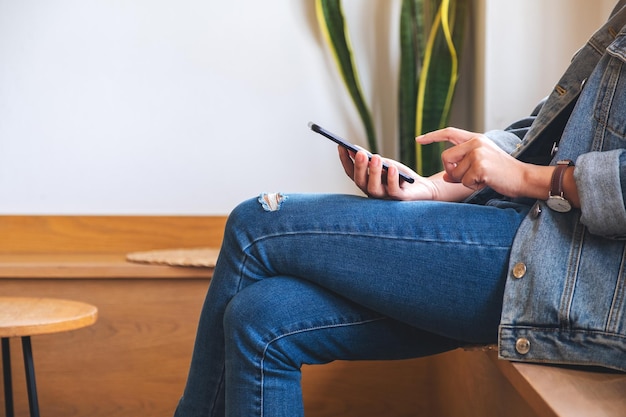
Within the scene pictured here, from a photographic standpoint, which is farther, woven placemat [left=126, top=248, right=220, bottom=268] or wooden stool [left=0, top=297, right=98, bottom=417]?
woven placemat [left=126, top=248, right=220, bottom=268]

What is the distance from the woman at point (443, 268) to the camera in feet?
2.61

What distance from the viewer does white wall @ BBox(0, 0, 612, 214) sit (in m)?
2.06

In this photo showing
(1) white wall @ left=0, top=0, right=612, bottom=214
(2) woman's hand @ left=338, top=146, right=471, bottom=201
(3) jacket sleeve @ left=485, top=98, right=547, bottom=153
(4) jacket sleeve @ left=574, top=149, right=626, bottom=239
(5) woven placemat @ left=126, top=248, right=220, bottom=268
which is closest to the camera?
(4) jacket sleeve @ left=574, top=149, right=626, bottom=239

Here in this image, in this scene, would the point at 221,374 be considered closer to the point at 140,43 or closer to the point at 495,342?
the point at 495,342

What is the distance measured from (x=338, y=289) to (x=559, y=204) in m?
0.27

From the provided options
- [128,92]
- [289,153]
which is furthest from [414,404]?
[128,92]

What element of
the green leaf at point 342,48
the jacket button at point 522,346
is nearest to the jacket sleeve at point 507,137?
the jacket button at point 522,346

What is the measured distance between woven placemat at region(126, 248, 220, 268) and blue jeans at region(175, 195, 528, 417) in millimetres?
833

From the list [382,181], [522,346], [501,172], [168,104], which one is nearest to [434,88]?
[168,104]

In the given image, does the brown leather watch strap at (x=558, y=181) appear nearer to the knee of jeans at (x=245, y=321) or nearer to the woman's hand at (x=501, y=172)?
the woman's hand at (x=501, y=172)

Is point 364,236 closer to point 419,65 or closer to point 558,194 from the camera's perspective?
point 558,194

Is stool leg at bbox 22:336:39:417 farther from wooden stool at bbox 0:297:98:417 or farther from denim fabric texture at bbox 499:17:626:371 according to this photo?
denim fabric texture at bbox 499:17:626:371

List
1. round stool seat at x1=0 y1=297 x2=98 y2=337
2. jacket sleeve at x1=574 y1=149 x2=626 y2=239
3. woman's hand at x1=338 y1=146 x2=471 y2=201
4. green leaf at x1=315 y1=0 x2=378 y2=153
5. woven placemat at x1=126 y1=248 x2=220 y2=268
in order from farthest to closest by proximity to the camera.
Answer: green leaf at x1=315 y1=0 x2=378 y2=153
woven placemat at x1=126 y1=248 x2=220 y2=268
round stool seat at x1=0 y1=297 x2=98 y2=337
woman's hand at x1=338 y1=146 x2=471 y2=201
jacket sleeve at x1=574 y1=149 x2=626 y2=239

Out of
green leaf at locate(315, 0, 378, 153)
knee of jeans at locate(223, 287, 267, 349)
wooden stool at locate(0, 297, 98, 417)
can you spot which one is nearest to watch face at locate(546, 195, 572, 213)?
knee of jeans at locate(223, 287, 267, 349)
